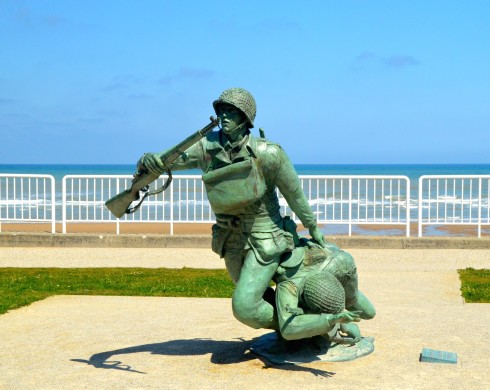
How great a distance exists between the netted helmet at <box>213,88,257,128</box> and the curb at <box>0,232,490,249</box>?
360 inches

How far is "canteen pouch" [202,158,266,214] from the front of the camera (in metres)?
6.93

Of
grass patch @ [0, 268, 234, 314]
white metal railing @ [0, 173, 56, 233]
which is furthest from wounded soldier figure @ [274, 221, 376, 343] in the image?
white metal railing @ [0, 173, 56, 233]

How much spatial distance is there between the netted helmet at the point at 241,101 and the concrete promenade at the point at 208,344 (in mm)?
2011

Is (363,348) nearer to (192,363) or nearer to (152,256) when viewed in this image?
(192,363)

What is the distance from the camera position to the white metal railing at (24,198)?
58.9 ft

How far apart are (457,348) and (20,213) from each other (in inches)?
471

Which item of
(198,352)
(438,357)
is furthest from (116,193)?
(438,357)

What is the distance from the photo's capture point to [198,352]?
7863mm

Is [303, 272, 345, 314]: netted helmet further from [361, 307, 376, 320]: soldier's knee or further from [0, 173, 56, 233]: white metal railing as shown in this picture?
[0, 173, 56, 233]: white metal railing

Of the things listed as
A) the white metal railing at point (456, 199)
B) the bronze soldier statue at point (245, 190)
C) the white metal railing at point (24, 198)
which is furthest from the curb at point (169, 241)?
the bronze soldier statue at point (245, 190)

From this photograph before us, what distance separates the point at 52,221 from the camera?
58.0 feet

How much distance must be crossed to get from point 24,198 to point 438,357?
1236 centimetres

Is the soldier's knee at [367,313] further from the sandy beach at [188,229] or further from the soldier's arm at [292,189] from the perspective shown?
the sandy beach at [188,229]

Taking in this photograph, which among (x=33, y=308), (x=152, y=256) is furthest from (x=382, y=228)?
(x=33, y=308)
